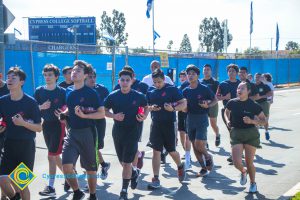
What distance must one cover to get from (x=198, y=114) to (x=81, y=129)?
9.94 feet

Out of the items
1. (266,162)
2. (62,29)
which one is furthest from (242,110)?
(62,29)

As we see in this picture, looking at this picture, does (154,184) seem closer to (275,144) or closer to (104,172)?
(104,172)

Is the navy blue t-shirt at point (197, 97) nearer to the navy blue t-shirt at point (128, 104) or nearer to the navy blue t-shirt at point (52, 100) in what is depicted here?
the navy blue t-shirt at point (128, 104)

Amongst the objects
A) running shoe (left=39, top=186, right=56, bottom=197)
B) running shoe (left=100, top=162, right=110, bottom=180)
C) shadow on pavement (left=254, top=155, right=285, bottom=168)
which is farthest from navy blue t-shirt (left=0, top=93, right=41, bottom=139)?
shadow on pavement (left=254, top=155, right=285, bottom=168)

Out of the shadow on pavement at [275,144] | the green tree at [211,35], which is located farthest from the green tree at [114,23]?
the shadow on pavement at [275,144]

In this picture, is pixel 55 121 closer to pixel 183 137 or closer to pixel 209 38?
pixel 183 137

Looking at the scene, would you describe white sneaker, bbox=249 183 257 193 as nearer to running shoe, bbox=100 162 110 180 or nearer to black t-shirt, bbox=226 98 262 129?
black t-shirt, bbox=226 98 262 129

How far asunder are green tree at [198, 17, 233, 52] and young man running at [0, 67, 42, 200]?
83.0m

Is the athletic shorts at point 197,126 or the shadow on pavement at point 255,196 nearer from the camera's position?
the shadow on pavement at point 255,196

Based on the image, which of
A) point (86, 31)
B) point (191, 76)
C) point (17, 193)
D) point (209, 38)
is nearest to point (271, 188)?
point (191, 76)

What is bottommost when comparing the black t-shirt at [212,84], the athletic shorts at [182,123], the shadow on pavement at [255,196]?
the shadow on pavement at [255,196]

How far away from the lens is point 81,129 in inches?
267

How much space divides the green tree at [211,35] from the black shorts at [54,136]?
267ft

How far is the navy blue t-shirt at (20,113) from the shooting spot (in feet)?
19.7
